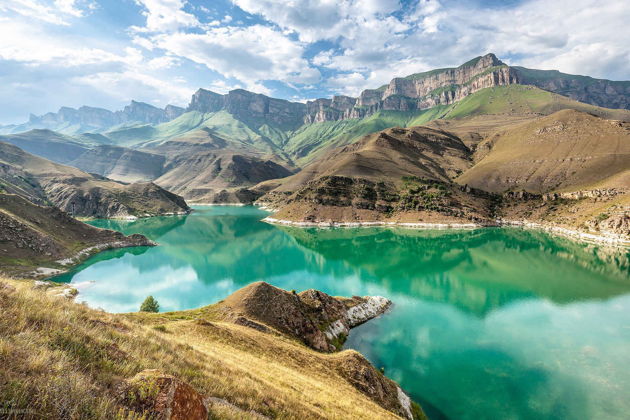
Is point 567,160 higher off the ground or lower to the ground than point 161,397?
higher

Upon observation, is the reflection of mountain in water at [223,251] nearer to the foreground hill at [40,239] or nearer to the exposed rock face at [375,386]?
the foreground hill at [40,239]

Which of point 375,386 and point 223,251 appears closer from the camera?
point 375,386

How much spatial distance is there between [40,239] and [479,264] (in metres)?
119

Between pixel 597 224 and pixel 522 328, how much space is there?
103061mm

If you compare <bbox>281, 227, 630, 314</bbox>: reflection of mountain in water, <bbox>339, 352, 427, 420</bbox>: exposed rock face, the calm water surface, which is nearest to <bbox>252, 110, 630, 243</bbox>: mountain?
<bbox>281, 227, 630, 314</bbox>: reflection of mountain in water

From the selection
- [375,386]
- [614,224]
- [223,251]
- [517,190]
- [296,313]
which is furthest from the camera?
[517,190]

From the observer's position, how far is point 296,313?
1561 inches

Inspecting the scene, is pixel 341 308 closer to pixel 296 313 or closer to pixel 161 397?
pixel 296 313

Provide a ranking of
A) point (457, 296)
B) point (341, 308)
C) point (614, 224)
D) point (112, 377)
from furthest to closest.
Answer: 1. point (614, 224)
2. point (457, 296)
3. point (341, 308)
4. point (112, 377)

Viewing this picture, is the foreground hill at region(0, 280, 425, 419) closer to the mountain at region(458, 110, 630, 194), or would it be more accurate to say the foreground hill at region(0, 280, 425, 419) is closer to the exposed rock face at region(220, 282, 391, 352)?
the exposed rock face at region(220, 282, 391, 352)

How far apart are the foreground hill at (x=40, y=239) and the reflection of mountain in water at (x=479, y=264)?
72347mm

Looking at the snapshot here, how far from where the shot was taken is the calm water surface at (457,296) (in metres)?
30.7

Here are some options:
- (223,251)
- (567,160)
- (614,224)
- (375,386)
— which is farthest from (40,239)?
(567,160)

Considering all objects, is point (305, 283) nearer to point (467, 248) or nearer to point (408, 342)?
point (408, 342)
